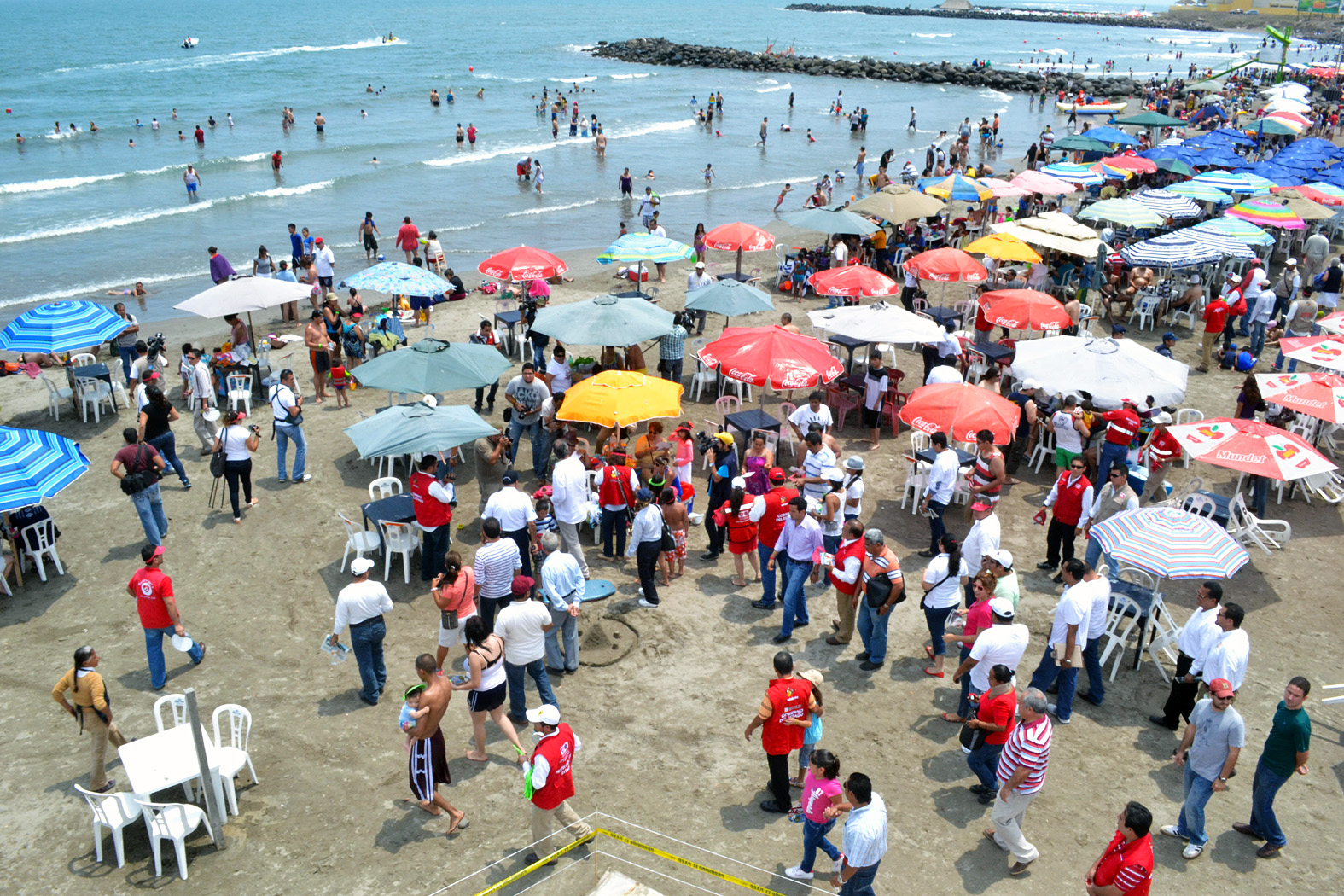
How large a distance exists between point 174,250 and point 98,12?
142 metres

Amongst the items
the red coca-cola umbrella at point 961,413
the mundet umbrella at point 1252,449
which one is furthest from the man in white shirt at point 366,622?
the mundet umbrella at point 1252,449

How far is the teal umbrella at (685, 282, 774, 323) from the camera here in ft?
47.9

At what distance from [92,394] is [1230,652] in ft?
49.9

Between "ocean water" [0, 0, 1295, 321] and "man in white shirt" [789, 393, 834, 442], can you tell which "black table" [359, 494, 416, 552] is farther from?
"ocean water" [0, 0, 1295, 321]

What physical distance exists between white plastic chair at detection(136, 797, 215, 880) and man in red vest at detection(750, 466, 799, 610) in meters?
5.43

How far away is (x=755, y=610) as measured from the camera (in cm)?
953

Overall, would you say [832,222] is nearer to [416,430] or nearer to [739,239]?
[739,239]

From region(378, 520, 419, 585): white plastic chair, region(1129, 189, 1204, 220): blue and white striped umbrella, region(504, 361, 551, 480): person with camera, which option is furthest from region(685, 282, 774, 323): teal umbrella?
region(1129, 189, 1204, 220): blue and white striped umbrella

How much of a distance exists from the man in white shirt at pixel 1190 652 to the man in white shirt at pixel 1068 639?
771 mm

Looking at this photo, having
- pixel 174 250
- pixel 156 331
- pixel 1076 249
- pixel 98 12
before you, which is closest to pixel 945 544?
pixel 1076 249

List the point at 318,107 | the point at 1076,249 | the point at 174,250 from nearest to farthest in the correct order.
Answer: the point at 1076,249 → the point at 174,250 → the point at 318,107

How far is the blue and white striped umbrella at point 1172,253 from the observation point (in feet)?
54.6

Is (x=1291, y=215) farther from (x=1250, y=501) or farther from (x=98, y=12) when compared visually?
(x=98, y=12)

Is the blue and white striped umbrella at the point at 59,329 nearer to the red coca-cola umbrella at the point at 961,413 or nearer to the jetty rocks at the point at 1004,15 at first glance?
the red coca-cola umbrella at the point at 961,413
